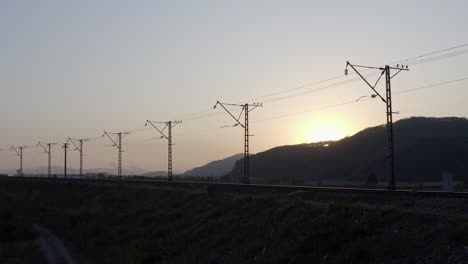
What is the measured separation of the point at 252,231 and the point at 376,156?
118 meters

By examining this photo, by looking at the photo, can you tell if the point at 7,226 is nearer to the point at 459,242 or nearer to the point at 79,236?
the point at 79,236

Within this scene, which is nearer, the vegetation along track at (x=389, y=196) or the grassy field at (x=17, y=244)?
the vegetation along track at (x=389, y=196)

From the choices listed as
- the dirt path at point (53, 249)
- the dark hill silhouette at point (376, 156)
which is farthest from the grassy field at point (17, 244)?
the dark hill silhouette at point (376, 156)

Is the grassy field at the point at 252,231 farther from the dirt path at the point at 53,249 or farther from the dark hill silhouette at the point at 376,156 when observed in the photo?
the dark hill silhouette at the point at 376,156

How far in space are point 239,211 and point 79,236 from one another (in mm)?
19318

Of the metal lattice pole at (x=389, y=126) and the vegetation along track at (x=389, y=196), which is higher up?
the metal lattice pole at (x=389, y=126)

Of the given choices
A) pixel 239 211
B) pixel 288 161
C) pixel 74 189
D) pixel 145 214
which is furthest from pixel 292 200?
pixel 288 161

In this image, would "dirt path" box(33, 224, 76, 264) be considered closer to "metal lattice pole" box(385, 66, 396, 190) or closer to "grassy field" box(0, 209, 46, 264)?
"grassy field" box(0, 209, 46, 264)

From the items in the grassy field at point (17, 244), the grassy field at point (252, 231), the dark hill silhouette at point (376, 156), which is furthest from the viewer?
the dark hill silhouette at point (376, 156)

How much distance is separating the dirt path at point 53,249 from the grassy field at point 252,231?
94cm

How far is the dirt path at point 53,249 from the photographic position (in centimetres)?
3769

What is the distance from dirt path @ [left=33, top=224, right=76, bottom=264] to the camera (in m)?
37.7

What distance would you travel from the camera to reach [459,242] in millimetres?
18422

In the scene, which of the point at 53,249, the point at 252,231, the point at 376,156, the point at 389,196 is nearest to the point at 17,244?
the point at 53,249
